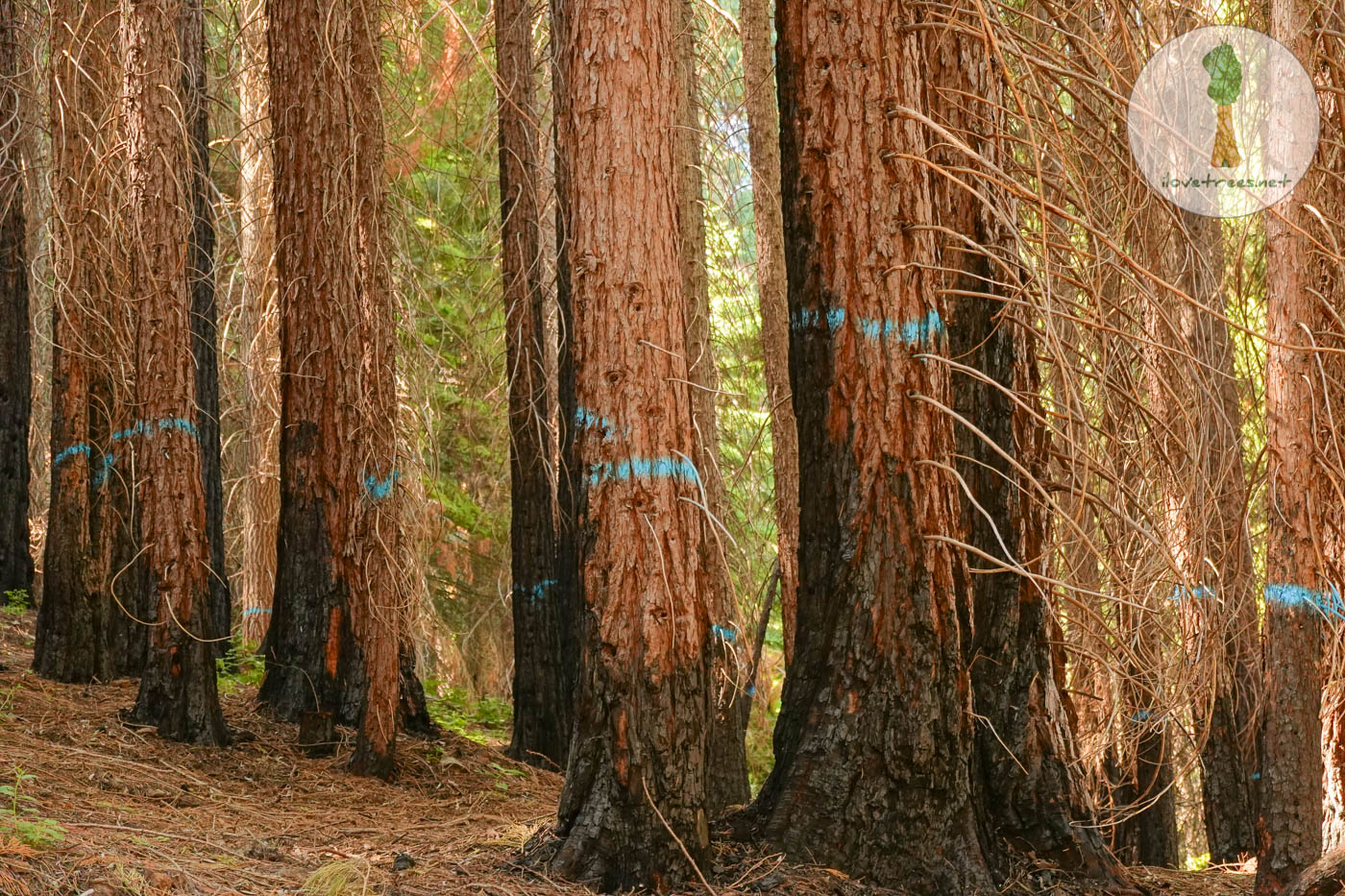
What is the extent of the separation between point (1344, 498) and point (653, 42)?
331cm

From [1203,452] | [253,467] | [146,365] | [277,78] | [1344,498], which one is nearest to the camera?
[1203,452]

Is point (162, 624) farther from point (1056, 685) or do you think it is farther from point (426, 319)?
point (426, 319)

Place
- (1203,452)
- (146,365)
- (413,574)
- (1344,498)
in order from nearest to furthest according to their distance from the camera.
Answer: (1203,452) → (1344,498) → (146,365) → (413,574)

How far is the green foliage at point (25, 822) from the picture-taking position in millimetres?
3959

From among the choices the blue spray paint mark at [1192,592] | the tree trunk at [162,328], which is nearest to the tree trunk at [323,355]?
the tree trunk at [162,328]

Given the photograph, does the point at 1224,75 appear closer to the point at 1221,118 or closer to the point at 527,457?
the point at 1221,118

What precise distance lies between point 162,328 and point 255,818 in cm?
266

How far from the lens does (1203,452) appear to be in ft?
13.3

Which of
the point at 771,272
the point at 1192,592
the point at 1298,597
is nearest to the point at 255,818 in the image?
the point at 1192,592

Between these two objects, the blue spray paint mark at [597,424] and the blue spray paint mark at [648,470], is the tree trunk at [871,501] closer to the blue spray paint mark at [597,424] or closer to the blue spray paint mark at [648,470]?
the blue spray paint mark at [648,470]

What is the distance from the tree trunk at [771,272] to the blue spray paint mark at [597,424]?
452 cm

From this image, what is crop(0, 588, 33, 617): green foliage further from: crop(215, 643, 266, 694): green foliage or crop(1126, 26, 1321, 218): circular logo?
crop(1126, 26, 1321, 218): circular logo

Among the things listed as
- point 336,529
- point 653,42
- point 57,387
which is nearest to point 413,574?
point 336,529

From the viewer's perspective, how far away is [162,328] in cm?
621
